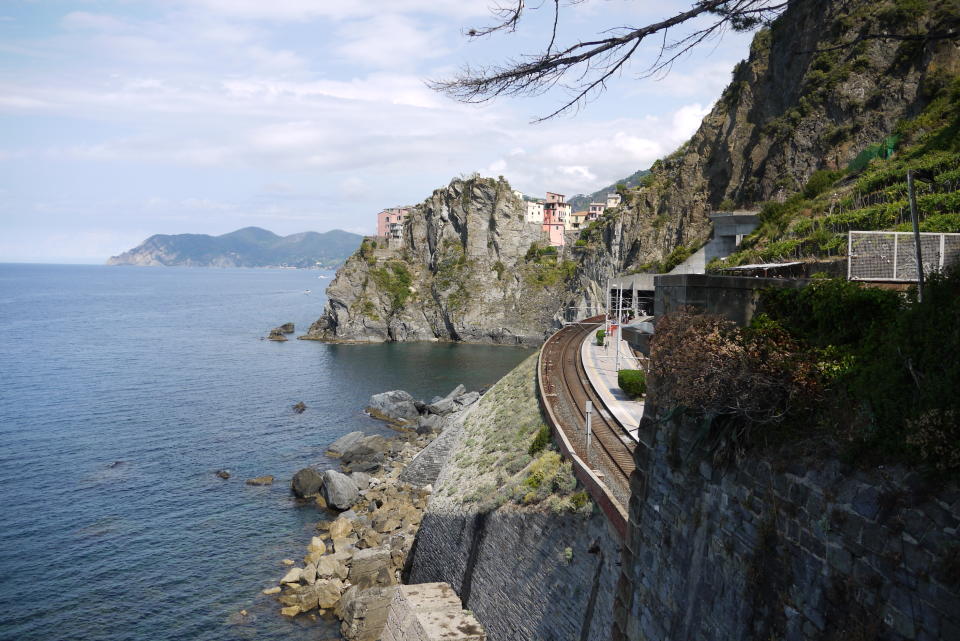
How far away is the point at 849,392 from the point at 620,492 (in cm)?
757

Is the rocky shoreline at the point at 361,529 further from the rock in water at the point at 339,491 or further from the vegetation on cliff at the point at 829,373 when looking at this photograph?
the vegetation on cliff at the point at 829,373

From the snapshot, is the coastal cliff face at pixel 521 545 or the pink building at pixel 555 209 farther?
the pink building at pixel 555 209

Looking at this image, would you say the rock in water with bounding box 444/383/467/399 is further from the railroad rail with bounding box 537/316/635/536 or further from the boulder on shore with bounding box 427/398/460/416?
the railroad rail with bounding box 537/316/635/536

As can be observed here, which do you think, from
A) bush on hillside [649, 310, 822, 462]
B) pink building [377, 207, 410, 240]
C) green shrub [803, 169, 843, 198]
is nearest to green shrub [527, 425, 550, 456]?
bush on hillside [649, 310, 822, 462]

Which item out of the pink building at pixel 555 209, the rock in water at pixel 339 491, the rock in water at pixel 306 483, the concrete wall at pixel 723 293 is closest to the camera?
the concrete wall at pixel 723 293

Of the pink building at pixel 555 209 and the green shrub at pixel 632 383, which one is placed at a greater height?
the pink building at pixel 555 209

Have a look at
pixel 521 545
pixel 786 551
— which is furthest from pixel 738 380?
pixel 521 545

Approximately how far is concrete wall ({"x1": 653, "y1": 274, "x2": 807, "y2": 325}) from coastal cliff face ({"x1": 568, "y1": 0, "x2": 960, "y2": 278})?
14.8m

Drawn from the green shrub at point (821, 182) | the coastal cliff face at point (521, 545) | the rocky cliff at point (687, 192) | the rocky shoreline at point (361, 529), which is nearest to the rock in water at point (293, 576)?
the rocky shoreline at point (361, 529)

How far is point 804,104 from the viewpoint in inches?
1527

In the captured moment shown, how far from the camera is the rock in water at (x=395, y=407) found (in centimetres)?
4556

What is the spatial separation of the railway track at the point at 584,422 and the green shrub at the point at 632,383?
114cm

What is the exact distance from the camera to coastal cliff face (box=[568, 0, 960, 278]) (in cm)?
3052

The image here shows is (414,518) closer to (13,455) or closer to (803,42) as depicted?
(13,455)
